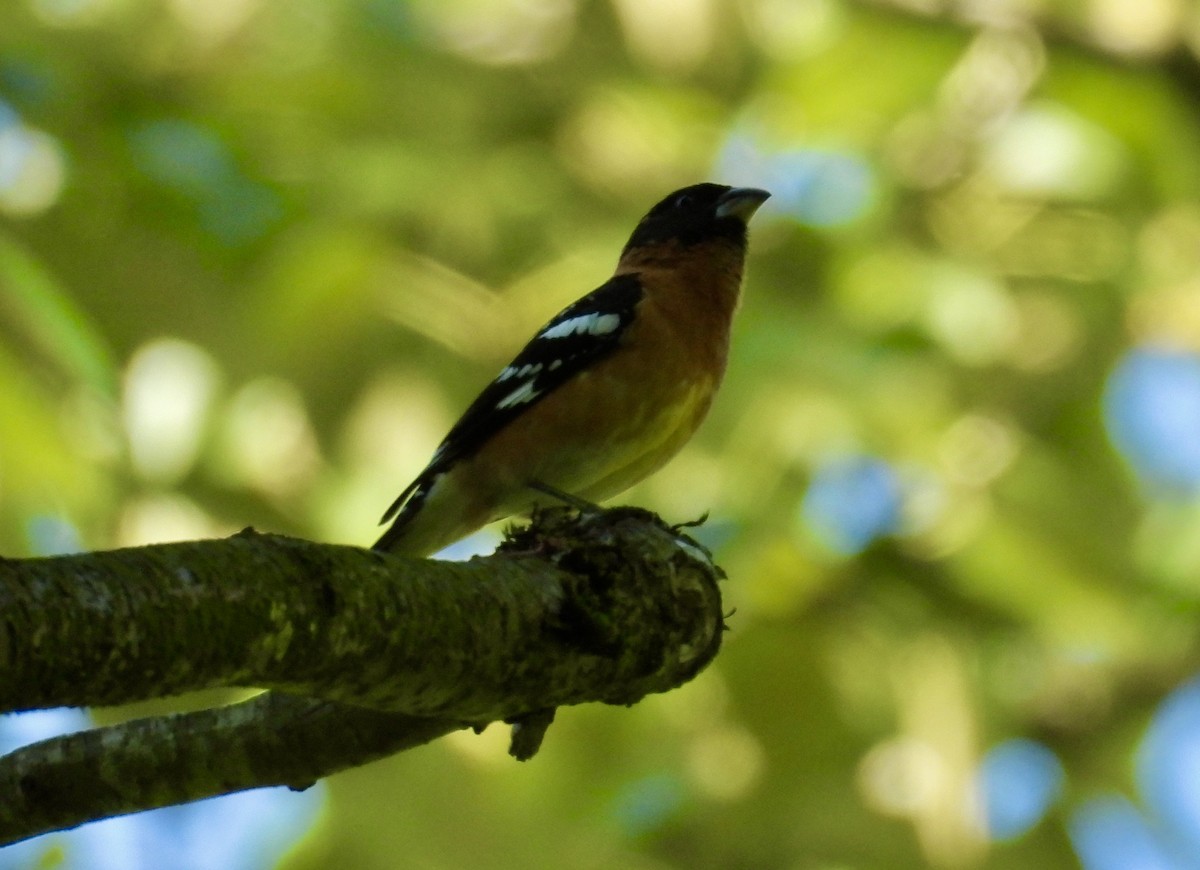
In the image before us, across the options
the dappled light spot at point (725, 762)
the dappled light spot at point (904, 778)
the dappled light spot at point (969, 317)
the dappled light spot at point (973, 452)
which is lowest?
the dappled light spot at point (904, 778)

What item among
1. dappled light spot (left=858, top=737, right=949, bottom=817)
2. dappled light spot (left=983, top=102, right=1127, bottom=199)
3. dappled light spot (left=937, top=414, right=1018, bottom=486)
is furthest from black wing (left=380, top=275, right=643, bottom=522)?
dappled light spot (left=858, top=737, right=949, bottom=817)

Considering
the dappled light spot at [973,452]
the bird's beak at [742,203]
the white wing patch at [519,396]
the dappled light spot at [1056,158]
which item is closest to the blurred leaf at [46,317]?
the white wing patch at [519,396]

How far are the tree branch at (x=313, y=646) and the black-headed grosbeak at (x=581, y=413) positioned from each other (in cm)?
171

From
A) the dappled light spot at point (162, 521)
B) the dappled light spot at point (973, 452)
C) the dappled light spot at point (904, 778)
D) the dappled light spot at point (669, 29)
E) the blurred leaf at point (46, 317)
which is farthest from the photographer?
the dappled light spot at point (669, 29)

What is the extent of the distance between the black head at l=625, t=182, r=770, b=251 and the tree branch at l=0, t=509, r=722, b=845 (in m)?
3.15

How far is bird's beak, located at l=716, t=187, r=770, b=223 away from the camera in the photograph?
7.64 meters

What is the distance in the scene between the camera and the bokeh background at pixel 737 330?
650cm

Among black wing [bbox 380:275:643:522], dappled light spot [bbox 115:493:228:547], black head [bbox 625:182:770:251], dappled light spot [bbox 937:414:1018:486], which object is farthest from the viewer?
black head [bbox 625:182:770:251]

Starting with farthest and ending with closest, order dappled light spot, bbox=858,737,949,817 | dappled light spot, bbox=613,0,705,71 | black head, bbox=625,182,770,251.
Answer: black head, bbox=625,182,770,251 < dappled light spot, bbox=613,0,705,71 < dappled light spot, bbox=858,737,949,817

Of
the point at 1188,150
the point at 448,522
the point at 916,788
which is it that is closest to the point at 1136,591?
the point at 916,788

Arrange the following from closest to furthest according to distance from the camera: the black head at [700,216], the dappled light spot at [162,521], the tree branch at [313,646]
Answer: the tree branch at [313,646] → the dappled light spot at [162,521] → the black head at [700,216]

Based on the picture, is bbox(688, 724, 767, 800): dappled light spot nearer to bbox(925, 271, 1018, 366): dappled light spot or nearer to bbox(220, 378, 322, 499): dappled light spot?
bbox(925, 271, 1018, 366): dappled light spot

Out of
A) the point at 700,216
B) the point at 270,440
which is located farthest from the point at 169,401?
the point at 700,216

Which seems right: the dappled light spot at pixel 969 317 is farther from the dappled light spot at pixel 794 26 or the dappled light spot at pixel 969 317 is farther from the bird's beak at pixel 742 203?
the dappled light spot at pixel 794 26
